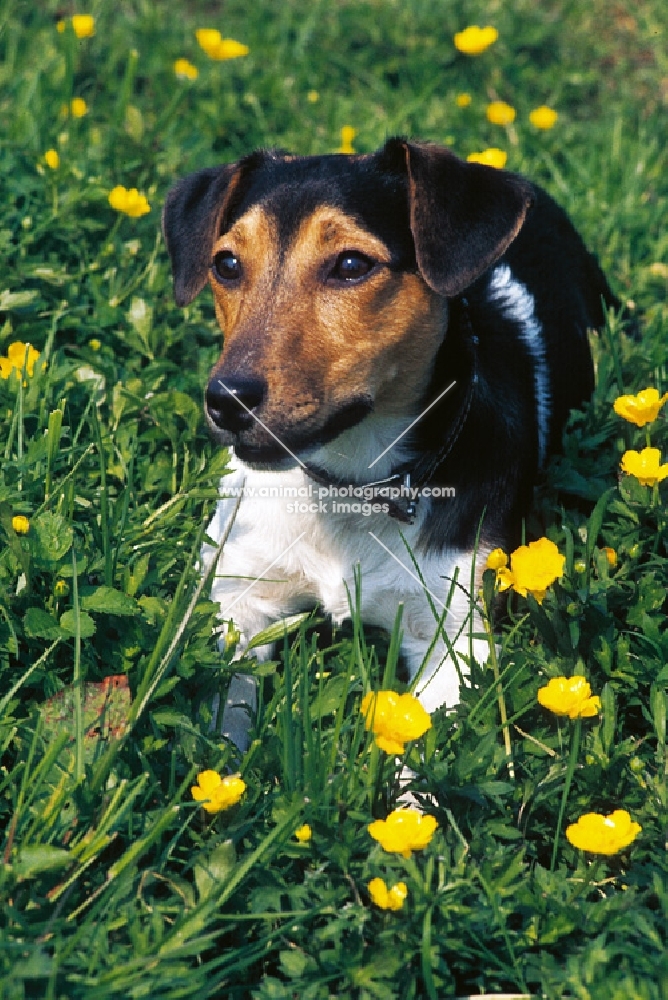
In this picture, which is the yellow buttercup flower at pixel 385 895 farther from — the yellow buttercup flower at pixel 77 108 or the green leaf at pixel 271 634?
the yellow buttercup flower at pixel 77 108

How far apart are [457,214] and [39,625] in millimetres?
1617

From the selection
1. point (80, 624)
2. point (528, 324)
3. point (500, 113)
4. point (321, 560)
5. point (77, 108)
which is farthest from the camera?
point (500, 113)

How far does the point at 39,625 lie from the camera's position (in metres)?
2.78

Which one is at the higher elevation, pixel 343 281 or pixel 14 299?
pixel 343 281

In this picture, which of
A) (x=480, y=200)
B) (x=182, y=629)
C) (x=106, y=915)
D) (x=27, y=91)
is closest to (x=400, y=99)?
(x=27, y=91)

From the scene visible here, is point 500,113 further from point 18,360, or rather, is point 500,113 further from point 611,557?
point 611,557

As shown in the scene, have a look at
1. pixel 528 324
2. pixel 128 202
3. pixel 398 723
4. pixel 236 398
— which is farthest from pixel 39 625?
pixel 528 324

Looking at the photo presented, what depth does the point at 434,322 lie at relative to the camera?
3.37 m

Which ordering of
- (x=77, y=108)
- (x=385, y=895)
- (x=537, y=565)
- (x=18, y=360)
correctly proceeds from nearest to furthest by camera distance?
(x=385, y=895), (x=537, y=565), (x=18, y=360), (x=77, y=108)

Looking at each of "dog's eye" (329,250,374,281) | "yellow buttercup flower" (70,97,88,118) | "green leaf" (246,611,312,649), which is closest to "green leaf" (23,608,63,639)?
"green leaf" (246,611,312,649)

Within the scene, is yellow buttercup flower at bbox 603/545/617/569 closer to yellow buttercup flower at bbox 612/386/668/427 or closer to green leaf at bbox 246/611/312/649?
yellow buttercup flower at bbox 612/386/668/427

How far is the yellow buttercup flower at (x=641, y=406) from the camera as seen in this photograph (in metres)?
3.26

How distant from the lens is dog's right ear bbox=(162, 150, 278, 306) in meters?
3.60

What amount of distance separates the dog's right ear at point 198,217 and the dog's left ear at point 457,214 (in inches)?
24.4
